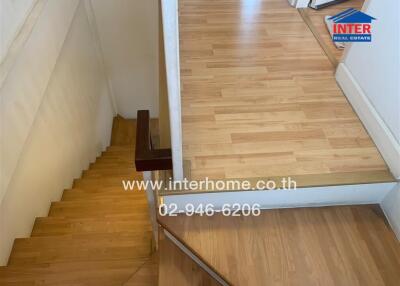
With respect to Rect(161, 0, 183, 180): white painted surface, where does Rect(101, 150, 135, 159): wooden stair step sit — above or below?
below

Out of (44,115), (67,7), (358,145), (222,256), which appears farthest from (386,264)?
(67,7)

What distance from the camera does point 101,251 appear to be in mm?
1660

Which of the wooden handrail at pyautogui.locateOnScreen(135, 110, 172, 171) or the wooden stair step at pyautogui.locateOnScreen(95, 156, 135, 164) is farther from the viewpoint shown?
the wooden stair step at pyautogui.locateOnScreen(95, 156, 135, 164)

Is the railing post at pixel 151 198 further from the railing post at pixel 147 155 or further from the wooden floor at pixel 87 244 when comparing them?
the wooden floor at pixel 87 244

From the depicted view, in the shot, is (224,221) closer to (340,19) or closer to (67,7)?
(340,19)

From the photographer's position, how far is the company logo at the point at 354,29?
1.69m

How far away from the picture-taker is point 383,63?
5.05ft

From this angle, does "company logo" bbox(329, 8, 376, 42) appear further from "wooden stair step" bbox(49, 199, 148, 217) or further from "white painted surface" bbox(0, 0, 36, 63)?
"white painted surface" bbox(0, 0, 36, 63)

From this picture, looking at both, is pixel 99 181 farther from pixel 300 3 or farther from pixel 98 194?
pixel 300 3

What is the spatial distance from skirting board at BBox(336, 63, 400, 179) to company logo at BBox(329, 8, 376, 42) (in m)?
0.19

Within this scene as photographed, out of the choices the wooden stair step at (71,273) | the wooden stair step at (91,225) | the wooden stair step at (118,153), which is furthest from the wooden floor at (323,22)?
the wooden stair step at (118,153)

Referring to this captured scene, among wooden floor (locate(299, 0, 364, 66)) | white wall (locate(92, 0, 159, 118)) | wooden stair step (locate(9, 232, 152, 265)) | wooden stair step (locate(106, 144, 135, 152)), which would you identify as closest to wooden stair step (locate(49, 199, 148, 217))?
wooden stair step (locate(9, 232, 152, 265))

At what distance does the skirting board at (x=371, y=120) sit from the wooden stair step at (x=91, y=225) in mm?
1376

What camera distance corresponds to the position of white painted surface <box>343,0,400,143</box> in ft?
4.75
